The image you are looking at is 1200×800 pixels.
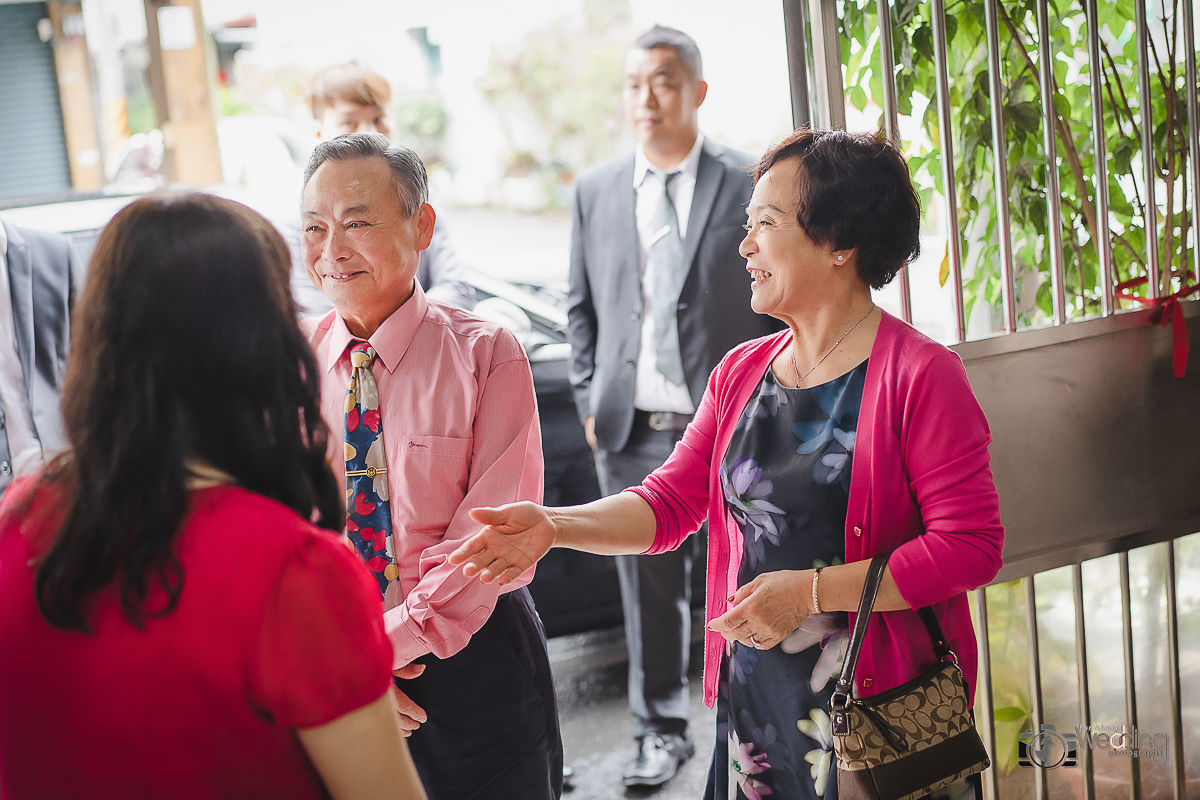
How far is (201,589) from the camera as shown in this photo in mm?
794

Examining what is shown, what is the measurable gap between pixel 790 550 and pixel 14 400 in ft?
5.34

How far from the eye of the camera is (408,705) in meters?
1.43

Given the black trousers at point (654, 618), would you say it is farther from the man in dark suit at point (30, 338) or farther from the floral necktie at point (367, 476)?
the man in dark suit at point (30, 338)

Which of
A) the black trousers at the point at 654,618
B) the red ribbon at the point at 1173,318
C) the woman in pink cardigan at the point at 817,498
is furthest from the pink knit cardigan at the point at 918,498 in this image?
the black trousers at the point at 654,618

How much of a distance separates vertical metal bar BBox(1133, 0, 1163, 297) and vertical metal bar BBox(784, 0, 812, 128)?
76 cm

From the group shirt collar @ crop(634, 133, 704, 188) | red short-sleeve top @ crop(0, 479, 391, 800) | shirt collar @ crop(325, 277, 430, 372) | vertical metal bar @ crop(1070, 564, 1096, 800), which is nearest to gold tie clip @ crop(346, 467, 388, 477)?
shirt collar @ crop(325, 277, 430, 372)

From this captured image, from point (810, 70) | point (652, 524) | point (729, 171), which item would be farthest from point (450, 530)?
point (729, 171)

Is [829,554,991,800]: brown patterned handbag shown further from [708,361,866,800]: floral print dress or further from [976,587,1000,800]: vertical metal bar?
[976,587,1000,800]: vertical metal bar

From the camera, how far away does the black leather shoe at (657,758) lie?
8.53 feet

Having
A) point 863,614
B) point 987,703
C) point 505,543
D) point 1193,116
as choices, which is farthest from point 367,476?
point 1193,116

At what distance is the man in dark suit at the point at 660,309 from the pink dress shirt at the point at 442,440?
3.83 feet

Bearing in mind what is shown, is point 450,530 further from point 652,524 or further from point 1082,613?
point 1082,613

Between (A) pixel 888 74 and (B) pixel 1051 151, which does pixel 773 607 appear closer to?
(A) pixel 888 74

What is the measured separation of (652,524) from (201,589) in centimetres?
85
